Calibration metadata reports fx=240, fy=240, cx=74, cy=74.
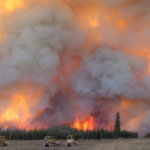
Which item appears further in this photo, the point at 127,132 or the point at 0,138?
the point at 127,132

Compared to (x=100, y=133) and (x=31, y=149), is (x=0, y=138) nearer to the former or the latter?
(x=31, y=149)

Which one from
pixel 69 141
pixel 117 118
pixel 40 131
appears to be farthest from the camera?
pixel 117 118

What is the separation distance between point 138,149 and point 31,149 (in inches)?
711

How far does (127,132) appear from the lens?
290ft

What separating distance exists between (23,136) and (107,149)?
4010 cm

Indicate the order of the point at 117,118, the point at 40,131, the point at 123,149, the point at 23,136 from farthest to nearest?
the point at 117,118
the point at 40,131
the point at 23,136
the point at 123,149

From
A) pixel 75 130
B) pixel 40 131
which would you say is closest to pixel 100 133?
pixel 75 130

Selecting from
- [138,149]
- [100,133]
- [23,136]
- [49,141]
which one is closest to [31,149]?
[49,141]

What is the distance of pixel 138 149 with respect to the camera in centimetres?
3984

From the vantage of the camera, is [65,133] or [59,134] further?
[65,133]

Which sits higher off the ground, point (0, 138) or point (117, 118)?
point (117, 118)

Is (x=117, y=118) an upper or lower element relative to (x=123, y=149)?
upper

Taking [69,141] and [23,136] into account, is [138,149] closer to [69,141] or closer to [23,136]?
[69,141]

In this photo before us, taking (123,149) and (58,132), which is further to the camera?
(58,132)
